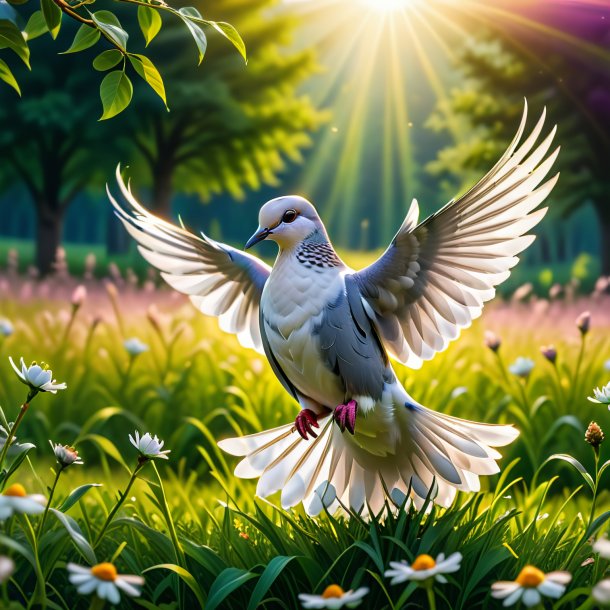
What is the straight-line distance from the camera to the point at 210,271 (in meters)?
3.00

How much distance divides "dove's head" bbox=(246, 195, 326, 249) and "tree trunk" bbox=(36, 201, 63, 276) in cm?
1168

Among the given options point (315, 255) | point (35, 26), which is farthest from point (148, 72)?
point (315, 255)

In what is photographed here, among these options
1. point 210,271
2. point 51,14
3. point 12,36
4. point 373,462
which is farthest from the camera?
point 210,271

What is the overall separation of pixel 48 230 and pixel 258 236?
12.1 m

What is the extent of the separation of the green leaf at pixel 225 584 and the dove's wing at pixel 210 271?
949 mm

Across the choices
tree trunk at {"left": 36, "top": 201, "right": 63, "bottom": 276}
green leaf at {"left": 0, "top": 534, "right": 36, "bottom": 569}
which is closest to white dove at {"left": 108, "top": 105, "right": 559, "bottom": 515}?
green leaf at {"left": 0, "top": 534, "right": 36, "bottom": 569}

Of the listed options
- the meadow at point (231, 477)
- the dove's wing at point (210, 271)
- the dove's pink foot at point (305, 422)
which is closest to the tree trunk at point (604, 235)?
the meadow at point (231, 477)

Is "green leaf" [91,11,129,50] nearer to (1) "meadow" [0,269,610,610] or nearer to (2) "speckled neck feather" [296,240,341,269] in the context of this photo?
(2) "speckled neck feather" [296,240,341,269]

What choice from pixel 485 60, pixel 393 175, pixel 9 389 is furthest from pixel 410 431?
pixel 393 175

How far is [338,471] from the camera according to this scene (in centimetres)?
278

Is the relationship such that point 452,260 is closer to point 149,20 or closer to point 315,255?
point 315,255

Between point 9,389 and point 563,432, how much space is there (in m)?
3.35

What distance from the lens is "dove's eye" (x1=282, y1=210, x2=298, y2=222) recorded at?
2467 millimetres

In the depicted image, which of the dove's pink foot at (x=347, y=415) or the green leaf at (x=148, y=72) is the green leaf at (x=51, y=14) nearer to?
the green leaf at (x=148, y=72)
